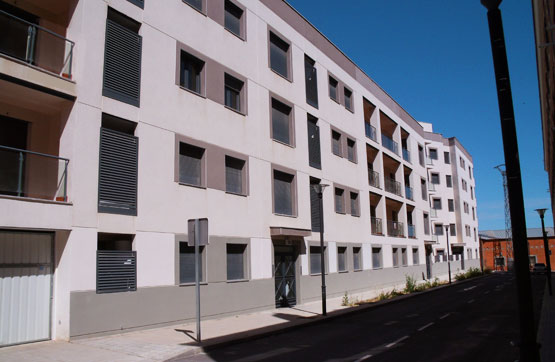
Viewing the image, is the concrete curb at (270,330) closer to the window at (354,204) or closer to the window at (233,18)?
the window at (354,204)

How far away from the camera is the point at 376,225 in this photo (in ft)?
97.7

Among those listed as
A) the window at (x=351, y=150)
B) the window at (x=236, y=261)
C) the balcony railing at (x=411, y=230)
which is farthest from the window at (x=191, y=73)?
Answer: the balcony railing at (x=411, y=230)

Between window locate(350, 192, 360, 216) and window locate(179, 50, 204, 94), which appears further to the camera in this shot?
window locate(350, 192, 360, 216)

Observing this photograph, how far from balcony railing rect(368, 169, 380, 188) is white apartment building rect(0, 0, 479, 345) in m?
4.03

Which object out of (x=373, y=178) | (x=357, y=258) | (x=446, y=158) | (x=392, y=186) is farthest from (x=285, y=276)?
(x=446, y=158)

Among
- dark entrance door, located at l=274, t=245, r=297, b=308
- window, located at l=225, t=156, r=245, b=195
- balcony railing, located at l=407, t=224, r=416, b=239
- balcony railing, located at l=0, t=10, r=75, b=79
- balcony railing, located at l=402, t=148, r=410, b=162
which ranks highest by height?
balcony railing, located at l=402, t=148, r=410, b=162

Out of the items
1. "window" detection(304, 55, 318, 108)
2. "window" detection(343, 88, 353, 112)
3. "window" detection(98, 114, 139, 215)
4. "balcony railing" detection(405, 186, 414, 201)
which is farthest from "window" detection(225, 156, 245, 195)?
"balcony railing" detection(405, 186, 414, 201)

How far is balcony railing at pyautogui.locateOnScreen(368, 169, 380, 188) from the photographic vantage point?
29.5 meters

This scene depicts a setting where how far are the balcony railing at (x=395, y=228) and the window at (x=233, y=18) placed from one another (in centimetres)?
1870

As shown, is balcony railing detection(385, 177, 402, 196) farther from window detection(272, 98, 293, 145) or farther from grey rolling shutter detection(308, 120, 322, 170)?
window detection(272, 98, 293, 145)

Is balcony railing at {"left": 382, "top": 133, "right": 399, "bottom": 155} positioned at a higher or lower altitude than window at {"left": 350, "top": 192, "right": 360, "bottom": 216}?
higher

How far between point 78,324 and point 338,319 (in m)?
8.39

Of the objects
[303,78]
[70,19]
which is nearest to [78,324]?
A: [70,19]

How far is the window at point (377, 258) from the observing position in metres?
28.8
